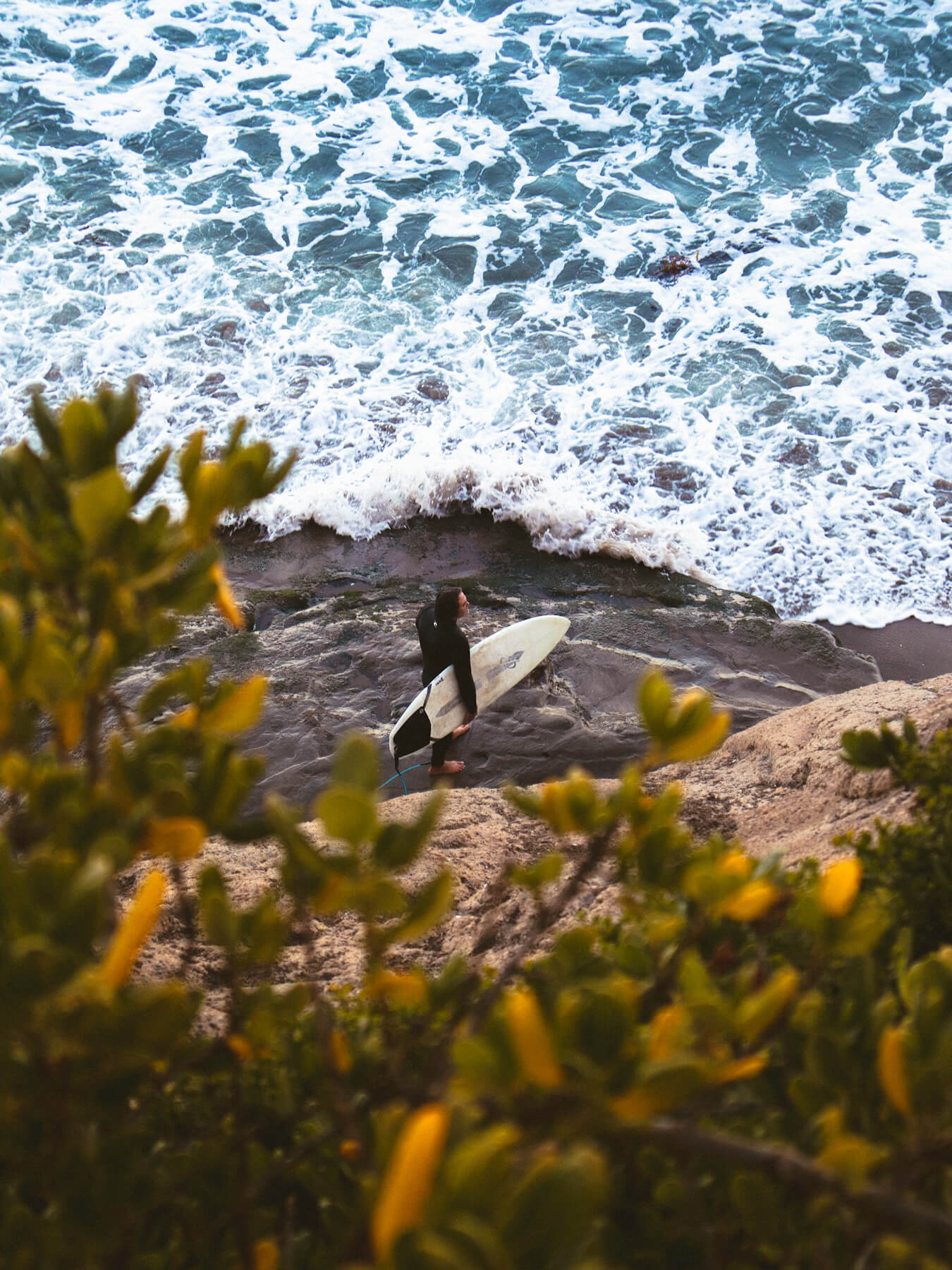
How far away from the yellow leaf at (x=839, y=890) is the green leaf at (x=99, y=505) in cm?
90

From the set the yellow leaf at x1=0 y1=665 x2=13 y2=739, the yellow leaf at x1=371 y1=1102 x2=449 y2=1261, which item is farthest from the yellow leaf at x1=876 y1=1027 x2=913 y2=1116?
the yellow leaf at x1=0 y1=665 x2=13 y2=739

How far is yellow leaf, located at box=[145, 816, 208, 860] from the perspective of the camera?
999 mm

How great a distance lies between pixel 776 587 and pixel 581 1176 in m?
6.67

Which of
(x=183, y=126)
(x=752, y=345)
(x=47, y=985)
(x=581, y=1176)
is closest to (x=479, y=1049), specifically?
(x=581, y=1176)

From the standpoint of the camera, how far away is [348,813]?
88 cm

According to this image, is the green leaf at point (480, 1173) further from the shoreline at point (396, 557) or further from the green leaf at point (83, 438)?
the shoreline at point (396, 557)

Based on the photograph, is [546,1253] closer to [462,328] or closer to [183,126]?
[462,328]

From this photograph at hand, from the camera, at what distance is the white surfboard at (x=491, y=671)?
533 cm

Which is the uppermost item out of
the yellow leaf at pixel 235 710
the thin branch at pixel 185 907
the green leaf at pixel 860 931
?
the yellow leaf at pixel 235 710

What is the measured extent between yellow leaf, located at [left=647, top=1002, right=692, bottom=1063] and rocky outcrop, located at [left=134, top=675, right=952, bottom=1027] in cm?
182

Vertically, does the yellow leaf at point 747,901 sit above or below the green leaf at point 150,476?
below

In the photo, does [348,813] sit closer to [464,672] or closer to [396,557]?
[464,672]

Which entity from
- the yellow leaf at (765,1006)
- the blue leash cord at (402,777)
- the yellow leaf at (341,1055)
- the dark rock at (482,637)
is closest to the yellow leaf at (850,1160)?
the yellow leaf at (765,1006)

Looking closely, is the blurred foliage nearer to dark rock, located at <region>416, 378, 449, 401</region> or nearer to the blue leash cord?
the blue leash cord
